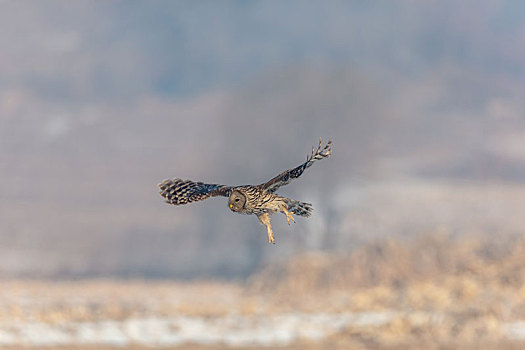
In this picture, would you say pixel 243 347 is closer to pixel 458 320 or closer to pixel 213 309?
pixel 213 309

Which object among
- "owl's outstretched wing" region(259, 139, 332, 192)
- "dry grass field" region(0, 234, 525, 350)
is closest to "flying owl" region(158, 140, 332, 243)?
"owl's outstretched wing" region(259, 139, 332, 192)

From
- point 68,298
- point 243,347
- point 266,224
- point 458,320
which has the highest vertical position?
point 68,298

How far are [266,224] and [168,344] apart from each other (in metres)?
30.8

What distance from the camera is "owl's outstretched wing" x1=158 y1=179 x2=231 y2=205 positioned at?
9891mm

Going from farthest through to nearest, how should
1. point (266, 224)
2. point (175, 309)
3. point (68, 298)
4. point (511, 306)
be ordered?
point (68, 298) → point (175, 309) → point (511, 306) → point (266, 224)

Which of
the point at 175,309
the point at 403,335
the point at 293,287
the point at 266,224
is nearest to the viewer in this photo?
the point at 266,224

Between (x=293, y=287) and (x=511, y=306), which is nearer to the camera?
(x=511, y=306)

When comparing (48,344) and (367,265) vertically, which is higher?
(367,265)

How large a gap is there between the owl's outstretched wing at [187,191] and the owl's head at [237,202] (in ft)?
2.93

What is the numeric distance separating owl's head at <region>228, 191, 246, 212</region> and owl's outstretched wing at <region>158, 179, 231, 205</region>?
35.2 inches

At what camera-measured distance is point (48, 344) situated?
121 ft

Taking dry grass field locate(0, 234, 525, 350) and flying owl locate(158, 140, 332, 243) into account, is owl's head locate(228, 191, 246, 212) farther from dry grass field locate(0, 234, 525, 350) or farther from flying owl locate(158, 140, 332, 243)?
dry grass field locate(0, 234, 525, 350)

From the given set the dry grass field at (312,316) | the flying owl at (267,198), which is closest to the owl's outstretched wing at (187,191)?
the flying owl at (267,198)

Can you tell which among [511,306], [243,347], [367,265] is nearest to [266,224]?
[243,347]
